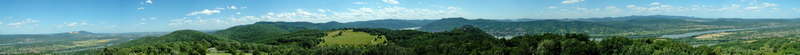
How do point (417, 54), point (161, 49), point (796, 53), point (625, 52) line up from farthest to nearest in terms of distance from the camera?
point (161, 49) < point (417, 54) < point (625, 52) < point (796, 53)

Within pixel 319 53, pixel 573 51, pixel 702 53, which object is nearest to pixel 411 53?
pixel 319 53

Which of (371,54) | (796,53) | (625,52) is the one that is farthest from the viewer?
(371,54)

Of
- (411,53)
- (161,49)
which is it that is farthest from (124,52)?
(411,53)

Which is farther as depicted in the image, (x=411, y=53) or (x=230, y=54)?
(x=230, y=54)

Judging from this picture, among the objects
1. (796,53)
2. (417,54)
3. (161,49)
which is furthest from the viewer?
(161,49)

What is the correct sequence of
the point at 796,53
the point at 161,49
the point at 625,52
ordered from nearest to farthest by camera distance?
the point at 796,53, the point at 625,52, the point at 161,49

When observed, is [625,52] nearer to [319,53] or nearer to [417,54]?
[417,54]

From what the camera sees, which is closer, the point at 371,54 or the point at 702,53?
the point at 702,53

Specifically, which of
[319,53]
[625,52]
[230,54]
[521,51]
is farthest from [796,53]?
[230,54]

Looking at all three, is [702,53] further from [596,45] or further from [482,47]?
[482,47]
